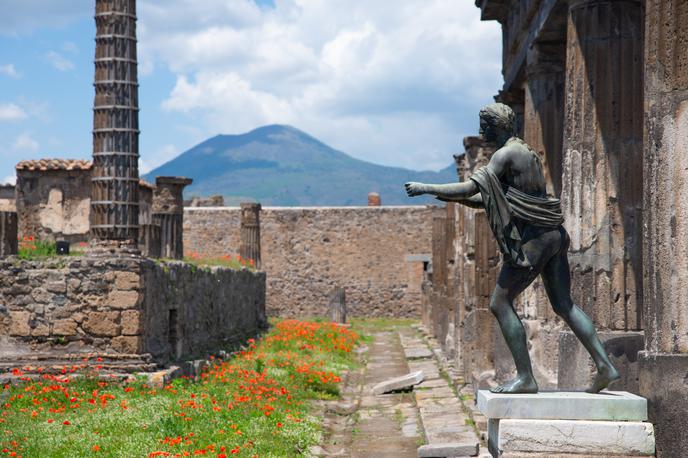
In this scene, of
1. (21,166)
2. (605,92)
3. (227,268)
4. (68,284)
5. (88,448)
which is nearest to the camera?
(605,92)

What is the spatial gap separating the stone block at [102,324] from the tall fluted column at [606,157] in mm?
7219

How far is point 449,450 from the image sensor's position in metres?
9.15

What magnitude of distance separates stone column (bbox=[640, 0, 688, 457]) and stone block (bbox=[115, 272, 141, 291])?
8.80 m

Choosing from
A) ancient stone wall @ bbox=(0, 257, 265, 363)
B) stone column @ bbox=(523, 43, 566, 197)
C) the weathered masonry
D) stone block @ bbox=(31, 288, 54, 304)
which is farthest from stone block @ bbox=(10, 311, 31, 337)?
stone column @ bbox=(523, 43, 566, 197)

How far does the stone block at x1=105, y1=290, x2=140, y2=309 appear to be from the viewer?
13.3 m

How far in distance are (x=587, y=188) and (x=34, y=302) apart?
831cm

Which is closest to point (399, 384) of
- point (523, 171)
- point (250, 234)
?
point (523, 171)

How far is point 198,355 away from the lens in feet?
55.3

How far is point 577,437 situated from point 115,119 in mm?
10287

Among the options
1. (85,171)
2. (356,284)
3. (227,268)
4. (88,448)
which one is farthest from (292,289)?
(88,448)

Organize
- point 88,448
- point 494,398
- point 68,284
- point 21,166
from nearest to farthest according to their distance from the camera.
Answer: point 494,398
point 88,448
point 68,284
point 21,166

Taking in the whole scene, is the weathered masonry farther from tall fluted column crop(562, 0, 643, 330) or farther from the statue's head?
the statue's head

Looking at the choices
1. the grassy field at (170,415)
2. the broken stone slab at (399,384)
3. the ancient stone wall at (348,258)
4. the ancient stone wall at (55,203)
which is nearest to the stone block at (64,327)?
the grassy field at (170,415)

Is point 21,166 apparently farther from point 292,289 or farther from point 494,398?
point 494,398
